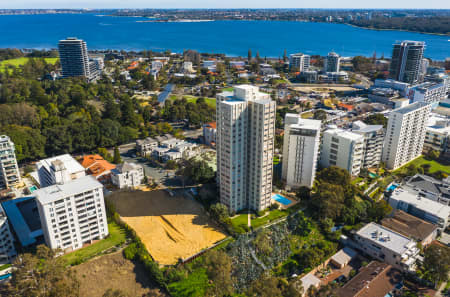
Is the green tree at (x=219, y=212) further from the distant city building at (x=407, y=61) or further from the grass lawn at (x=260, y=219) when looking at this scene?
the distant city building at (x=407, y=61)

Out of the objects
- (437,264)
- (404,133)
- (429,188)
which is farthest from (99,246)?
(404,133)

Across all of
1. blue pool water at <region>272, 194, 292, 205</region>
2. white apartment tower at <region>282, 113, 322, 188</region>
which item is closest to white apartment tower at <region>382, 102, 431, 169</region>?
white apartment tower at <region>282, 113, 322, 188</region>

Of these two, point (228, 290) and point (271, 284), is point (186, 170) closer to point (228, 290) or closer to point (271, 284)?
point (228, 290)

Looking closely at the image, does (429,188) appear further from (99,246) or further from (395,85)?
(395,85)

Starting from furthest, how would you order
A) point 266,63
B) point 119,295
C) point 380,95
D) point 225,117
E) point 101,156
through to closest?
point 266,63, point 380,95, point 101,156, point 225,117, point 119,295

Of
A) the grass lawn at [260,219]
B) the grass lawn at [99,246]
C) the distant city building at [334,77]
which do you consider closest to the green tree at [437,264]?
the grass lawn at [260,219]

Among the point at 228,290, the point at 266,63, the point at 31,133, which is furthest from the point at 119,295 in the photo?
the point at 266,63

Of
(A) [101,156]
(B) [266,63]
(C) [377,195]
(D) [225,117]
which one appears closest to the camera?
(D) [225,117]
